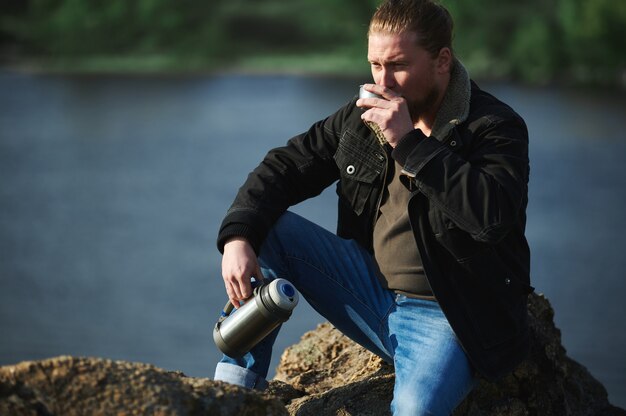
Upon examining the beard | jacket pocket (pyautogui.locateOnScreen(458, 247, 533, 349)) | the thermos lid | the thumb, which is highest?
the beard

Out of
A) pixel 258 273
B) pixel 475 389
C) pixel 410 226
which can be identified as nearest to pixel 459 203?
pixel 410 226

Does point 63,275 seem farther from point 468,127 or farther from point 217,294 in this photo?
point 468,127

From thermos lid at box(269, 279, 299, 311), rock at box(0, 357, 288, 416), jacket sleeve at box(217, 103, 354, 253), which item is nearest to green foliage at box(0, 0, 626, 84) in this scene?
jacket sleeve at box(217, 103, 354, 253)

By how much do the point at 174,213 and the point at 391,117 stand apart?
70.4 ft

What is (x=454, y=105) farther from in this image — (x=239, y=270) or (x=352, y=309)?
(x=239, y=270)

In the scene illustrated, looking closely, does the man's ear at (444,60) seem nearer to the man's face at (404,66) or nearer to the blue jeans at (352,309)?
the man's face at (404,66)

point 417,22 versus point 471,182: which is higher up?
point 417,22

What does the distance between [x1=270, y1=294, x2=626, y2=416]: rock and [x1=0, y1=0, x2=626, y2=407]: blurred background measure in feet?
26.0

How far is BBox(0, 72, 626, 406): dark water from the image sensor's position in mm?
17266

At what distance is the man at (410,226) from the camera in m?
3.24

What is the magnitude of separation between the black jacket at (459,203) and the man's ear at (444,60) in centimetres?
5

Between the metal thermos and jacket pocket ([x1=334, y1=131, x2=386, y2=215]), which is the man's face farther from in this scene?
the metal thermos

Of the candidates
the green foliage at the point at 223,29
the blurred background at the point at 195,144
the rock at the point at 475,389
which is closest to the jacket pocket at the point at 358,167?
A: the rock at the point at 475,389

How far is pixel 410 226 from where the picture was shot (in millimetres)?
3414
